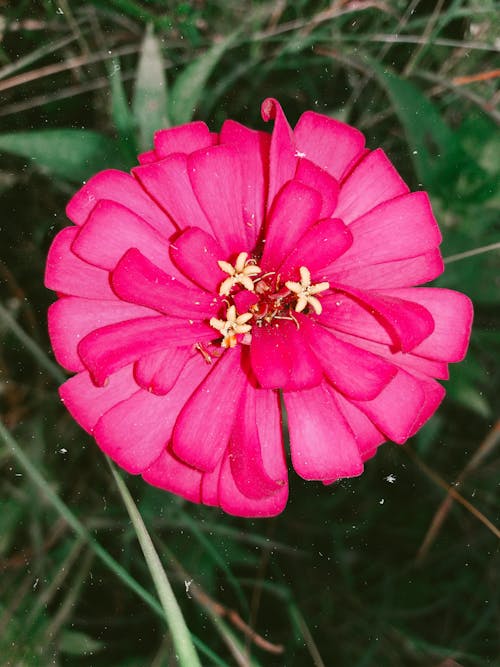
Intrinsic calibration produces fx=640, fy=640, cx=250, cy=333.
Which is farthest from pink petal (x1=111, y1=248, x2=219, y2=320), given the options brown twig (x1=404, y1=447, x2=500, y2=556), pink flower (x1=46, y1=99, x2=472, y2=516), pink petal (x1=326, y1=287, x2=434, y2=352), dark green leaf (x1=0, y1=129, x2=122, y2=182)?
brown twig (x1=404, y1=447, x2=500, y2=556)

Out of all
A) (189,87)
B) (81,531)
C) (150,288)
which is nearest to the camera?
(150,288)

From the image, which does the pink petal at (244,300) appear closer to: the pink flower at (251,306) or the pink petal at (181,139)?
the pink flower at (251,306)

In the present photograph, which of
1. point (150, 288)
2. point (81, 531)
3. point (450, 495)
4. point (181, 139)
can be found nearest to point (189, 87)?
point (181, 139)

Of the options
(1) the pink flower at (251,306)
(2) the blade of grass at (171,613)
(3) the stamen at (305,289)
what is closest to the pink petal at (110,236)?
(1) the pink flower at (251,306)

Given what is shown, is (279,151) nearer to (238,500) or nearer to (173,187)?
(173,187)

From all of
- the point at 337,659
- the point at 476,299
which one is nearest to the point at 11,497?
→ the point at 337,659

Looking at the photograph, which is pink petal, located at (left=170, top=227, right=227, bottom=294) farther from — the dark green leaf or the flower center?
the dark green leaf

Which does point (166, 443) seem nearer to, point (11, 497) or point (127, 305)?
point (127, 305)
